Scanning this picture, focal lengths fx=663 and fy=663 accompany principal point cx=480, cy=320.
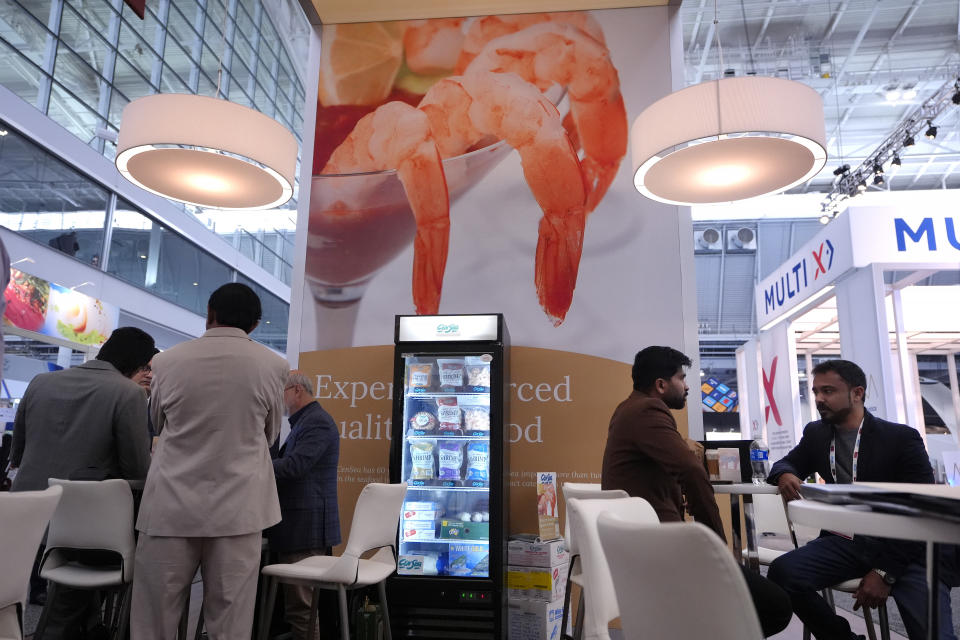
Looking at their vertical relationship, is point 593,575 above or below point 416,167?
below

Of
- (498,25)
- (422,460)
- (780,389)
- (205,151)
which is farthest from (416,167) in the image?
(780,389)

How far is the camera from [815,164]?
11.0ft

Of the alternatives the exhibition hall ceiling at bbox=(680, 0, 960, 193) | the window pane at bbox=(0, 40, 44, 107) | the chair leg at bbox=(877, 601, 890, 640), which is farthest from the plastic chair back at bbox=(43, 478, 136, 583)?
the exhibition hall ceiling at bbox=(680, 0, 960, 193)

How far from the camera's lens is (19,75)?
8820 mm

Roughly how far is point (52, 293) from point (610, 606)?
8154mm

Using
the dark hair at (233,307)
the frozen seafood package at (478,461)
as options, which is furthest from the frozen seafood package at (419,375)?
the dark hair at (233,307)

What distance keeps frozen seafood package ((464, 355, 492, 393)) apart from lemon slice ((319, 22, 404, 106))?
254cm

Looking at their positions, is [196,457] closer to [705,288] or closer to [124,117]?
[124,117]

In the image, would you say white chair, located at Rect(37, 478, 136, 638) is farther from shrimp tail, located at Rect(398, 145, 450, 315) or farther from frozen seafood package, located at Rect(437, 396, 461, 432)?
shrimp tail, located at Rect(398, 145, 450, 315)

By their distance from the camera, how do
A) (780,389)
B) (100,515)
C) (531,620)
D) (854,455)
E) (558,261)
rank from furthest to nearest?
(780,389)
(558,261)
(531,620)
(854,455)
(100,515)

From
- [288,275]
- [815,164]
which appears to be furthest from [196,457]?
[288,275]

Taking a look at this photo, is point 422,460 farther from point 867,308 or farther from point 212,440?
point 867,308

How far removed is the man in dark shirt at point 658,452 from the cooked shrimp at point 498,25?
3538mm

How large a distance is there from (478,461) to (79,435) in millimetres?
2311
